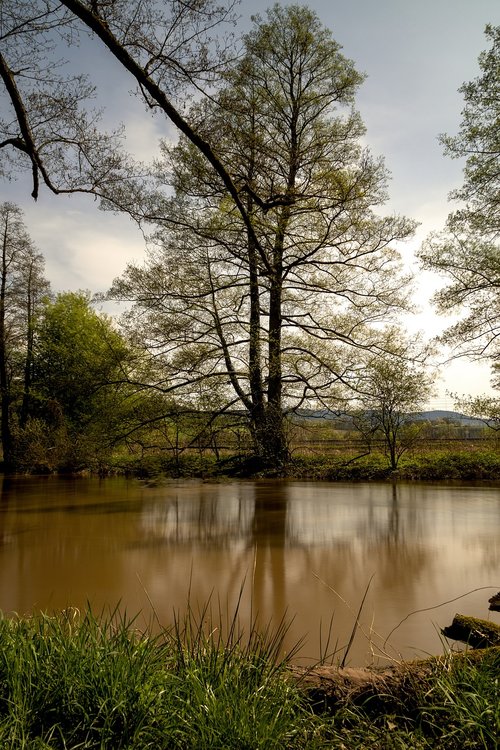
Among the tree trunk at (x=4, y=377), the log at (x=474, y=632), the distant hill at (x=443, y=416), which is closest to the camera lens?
the log at (x=474, y=632)

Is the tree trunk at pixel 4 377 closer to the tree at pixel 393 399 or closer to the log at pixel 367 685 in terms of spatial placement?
the tree at pixel 393 399

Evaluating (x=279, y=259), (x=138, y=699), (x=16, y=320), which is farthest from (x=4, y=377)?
(x=138, y=699)

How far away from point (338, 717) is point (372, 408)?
13151 millimetres

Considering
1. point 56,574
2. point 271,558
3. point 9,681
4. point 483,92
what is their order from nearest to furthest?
point 9,681 → point 56,574 → point 271,558 → point 483,92

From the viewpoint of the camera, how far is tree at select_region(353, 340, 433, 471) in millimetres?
14625

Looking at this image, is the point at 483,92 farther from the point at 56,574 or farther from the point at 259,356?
the point at 56,574

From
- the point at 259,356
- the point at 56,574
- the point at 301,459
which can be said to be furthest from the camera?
the point at 301,459

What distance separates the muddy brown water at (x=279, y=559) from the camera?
4.12 metres

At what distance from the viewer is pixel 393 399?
1471cm

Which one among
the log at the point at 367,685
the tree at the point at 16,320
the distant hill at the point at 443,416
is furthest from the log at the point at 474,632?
the tree at the point at 16,320

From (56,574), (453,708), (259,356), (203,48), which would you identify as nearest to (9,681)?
(453,708)

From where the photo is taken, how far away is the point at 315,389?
15.3 metres

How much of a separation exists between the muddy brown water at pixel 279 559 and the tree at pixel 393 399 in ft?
9.54

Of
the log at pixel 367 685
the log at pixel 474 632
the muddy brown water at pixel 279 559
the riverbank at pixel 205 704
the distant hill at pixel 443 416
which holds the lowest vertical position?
the muddy brown water at pixel 279 559
